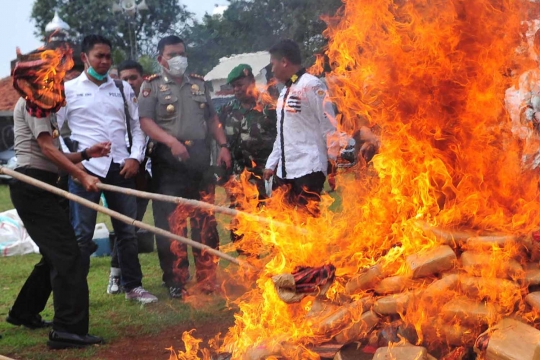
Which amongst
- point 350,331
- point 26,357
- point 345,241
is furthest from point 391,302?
point 26,357

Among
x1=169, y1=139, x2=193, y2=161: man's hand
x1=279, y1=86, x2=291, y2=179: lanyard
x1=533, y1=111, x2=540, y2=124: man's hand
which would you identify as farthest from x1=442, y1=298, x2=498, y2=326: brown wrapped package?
x1=169, y1=139, x2=193, y2=161: man's hand

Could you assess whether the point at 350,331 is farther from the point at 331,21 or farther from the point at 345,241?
the point at 331,21

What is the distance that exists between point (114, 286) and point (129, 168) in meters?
1.43

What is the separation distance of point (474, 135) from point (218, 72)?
501cm

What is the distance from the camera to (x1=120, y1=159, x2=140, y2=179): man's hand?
22.1 ft

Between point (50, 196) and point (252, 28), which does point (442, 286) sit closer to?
point (50, 196)

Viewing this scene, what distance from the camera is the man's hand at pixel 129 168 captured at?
674cm

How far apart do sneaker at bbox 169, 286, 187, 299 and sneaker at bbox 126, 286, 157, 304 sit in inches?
8.7

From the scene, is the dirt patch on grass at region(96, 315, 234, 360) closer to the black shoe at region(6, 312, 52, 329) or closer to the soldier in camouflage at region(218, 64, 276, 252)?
the black shoe at region(6, 312, 52, 329)

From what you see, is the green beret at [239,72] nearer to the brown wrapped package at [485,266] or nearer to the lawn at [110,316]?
the lawn at [110,316]

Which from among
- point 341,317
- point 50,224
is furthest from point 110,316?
point 341,317

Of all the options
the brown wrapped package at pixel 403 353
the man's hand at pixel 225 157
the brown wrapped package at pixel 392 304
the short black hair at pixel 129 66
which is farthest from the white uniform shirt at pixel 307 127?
the short black hair at pixel 129 66

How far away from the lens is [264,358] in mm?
4234

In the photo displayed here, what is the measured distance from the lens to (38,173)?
556cm
